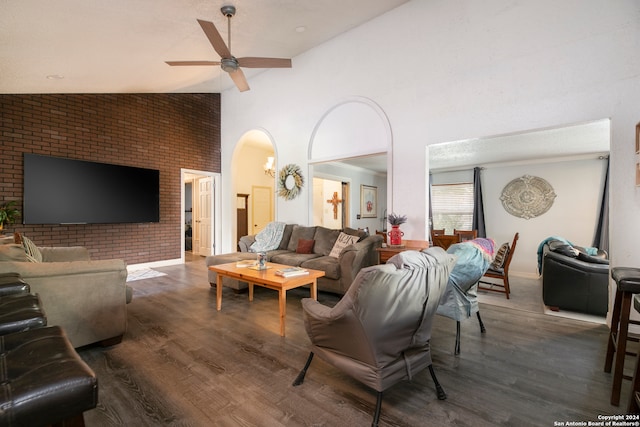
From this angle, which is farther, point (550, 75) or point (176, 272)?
point (176, 272)

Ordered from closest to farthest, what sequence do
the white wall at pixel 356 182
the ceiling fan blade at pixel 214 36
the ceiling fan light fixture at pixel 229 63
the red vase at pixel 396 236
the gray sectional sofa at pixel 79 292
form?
the gray sectional sofa at pixel 79 292 < the ceiling fan blade at pixel 214 36 < the ceiling fan light fixture at pixel 229 63 < the red vase at pixel 396 236 < the white wall at pixel 356 182

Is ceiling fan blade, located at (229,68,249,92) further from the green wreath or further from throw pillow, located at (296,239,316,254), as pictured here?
throw pillow, located at (296,239,316,254)

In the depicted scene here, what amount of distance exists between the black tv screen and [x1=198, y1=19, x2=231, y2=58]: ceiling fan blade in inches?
146

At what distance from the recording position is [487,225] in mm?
7023

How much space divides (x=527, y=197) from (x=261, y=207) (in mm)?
6772

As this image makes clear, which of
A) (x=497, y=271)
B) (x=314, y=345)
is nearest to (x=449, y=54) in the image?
(x=497, y=271)

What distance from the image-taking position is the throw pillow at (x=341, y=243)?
4.49 m

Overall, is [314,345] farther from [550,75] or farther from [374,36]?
[374,36]

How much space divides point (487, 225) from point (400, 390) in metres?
6.17

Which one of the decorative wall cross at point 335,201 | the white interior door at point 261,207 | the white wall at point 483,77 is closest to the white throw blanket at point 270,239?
the white wall at point 483,77

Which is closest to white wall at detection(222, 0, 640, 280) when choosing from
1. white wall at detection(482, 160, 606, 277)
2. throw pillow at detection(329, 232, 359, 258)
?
throw pillow at detection(329, 232, 359, 258)

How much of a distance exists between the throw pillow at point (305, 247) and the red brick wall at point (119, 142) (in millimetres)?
3420

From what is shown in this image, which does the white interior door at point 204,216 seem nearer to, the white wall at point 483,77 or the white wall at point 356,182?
the white wall at point 356,182

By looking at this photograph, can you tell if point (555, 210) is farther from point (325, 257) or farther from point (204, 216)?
point (204, 216)
